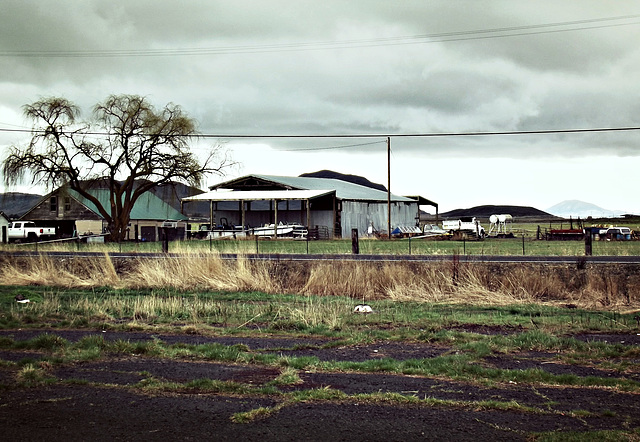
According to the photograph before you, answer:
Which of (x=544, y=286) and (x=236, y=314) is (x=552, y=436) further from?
(x=544, y=286)

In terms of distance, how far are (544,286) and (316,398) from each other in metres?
13.7

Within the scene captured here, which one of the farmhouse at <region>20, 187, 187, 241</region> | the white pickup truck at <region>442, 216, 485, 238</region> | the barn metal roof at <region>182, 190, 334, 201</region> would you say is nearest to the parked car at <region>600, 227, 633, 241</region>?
the white pickup truck at <region>442, 216, 485, 238</region>

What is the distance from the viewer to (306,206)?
57344 millimetres

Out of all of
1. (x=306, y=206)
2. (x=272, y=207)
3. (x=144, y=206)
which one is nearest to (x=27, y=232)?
(x=144, y=206)

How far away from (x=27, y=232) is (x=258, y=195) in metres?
20.7

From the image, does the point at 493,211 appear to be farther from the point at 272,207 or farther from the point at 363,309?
the point at 363,309

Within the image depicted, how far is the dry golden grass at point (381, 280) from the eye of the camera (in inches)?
721

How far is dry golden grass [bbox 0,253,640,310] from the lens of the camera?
60.1 feet

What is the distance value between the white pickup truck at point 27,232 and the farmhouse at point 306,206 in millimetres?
12753

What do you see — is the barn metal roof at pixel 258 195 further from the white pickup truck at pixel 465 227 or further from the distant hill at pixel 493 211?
the distant hill at pixel 493 211

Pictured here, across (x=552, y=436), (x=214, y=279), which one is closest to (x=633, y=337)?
(x=552, y=436)

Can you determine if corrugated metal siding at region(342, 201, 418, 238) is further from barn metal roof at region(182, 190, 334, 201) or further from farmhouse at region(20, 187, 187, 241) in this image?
farmhouse at region(20, 187, 187, 241)

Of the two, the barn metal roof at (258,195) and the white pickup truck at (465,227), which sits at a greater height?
the barn metal roof at (258,195)

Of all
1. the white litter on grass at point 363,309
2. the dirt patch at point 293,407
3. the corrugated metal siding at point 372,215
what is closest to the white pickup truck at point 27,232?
the corrugated metal siding at point 372,215
